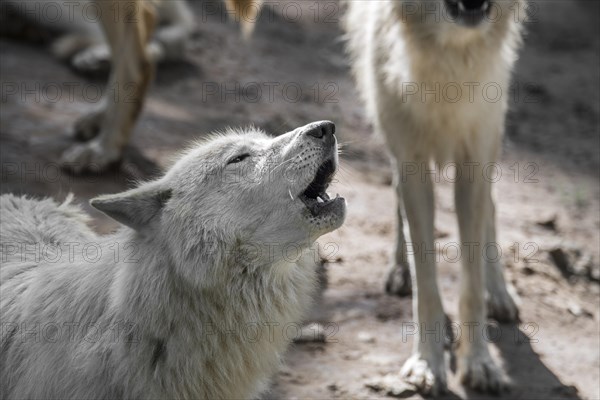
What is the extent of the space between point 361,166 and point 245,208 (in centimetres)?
388

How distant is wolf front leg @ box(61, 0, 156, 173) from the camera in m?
5.80

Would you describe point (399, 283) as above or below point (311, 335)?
above

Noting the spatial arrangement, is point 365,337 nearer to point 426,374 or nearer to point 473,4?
point 426,374

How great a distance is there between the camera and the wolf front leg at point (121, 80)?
580 centimetres

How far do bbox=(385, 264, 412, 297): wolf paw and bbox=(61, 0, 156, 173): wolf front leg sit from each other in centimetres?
207

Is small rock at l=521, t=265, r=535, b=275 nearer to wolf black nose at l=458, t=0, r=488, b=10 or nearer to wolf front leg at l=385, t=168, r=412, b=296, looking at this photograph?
wolf front leg at l=385, t=168, r=412, b=296

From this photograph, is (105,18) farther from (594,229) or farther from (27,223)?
(594,229)

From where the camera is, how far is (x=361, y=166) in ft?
22.3

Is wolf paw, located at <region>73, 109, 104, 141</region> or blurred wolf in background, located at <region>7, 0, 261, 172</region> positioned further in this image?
wolf paw, located at <region>73, 109, 104, 141</region>

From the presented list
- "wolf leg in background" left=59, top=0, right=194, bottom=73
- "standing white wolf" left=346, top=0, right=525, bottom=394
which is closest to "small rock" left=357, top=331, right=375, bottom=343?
"standing white wolf" left=346, top=0, right=525, bottom=394

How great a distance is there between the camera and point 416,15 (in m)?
4.25

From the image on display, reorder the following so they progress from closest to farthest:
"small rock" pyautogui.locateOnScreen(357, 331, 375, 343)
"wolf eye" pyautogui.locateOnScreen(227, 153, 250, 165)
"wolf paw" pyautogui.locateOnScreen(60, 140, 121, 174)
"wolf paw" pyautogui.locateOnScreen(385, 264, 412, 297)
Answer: "wolf eye" pyautogui.locateOnScreen(227, 153, 250, 165) < "small rock" pyautogui.locateOnScreen(357, 331, 375, 343) < "wolf paw" pyautogui.locateOnScreen(385, 264, 412, 297) < "wolf paw" pyautogui.locateOnScreen(60, 140, 121, 174)

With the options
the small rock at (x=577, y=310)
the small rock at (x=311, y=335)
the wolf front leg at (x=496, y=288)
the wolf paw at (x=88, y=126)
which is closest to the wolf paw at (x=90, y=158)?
the wolf paw at (x=88, y=126)

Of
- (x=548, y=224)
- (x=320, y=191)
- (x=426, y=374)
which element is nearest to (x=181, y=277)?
(x=320, y=191)
